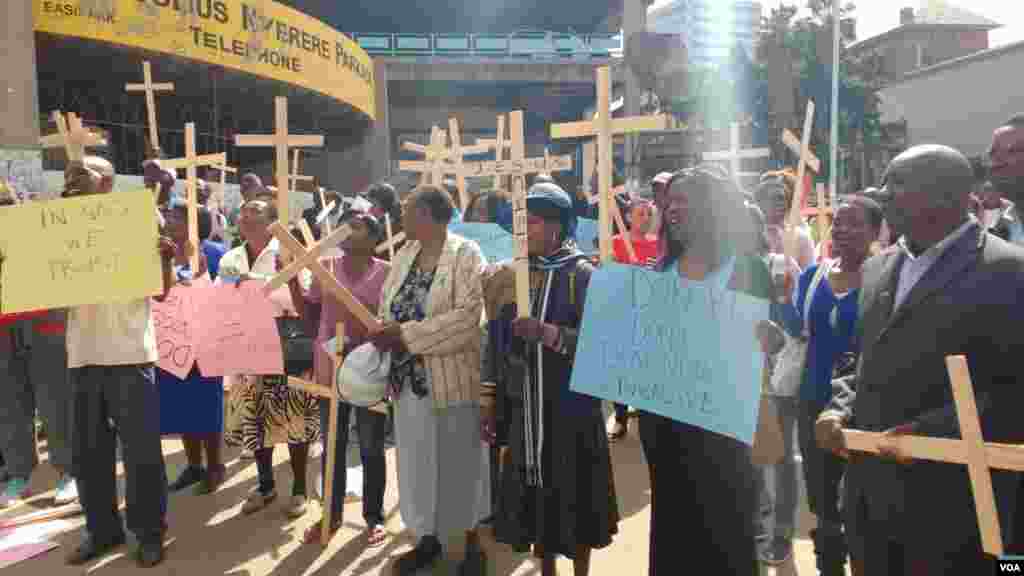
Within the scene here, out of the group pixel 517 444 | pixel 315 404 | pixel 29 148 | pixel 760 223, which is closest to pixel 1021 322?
pixel 760 223

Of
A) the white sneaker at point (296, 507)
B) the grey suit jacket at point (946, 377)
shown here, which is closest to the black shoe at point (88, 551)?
the white sneaker at point (296, 507)

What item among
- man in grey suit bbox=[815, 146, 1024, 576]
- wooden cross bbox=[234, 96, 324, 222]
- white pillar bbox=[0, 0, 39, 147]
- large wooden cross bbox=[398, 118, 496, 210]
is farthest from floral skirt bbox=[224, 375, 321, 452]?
white pillar bbox=[0, 0, 39, 147]

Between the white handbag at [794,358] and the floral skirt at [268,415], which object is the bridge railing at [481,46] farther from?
the white handbag at [794,358]

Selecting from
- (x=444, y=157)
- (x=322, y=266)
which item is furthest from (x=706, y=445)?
(x=444, y=157)

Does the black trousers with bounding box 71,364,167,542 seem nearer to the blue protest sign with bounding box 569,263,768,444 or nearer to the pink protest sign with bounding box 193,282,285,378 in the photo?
the pink protest sign with bounding box 193,282,285,378

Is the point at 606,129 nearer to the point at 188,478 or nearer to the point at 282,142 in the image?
the point at 282,142

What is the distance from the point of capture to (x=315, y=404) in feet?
16.2

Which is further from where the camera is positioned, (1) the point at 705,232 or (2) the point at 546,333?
(2) the point at 546,333

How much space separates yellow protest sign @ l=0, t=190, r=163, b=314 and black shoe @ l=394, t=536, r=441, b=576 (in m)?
1.70

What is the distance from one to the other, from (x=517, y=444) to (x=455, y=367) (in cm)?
58

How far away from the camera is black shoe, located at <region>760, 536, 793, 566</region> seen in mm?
4025

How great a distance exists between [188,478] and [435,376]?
2489 mm

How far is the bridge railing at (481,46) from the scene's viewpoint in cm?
2716

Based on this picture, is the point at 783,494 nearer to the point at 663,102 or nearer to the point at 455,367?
the point at 455,367
